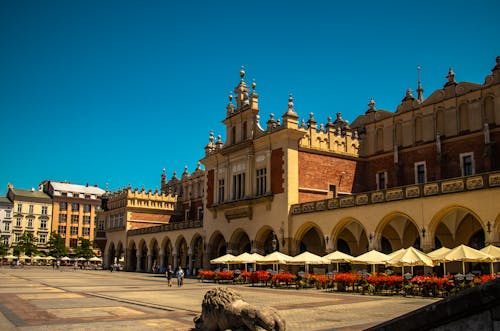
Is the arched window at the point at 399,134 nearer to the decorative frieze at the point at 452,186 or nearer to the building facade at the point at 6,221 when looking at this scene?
the decorative frieze at the point at 452,186

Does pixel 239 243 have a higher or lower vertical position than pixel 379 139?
lower

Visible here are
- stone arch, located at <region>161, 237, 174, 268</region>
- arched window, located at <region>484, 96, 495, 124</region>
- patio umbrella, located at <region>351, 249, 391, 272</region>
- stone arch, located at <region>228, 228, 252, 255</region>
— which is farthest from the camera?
stone arch, located at <region>161, 237, 174, 268</region>

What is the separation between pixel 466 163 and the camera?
33594mm

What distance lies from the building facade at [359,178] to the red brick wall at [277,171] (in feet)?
0.26

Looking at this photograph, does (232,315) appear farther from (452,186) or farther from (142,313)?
(452,186)

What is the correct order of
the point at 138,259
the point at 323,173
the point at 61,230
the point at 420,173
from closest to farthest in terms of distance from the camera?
the point at 420,173 → the point at 323,173 → the point at 138,259 → the point at 61,230

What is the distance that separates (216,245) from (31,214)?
67410mm

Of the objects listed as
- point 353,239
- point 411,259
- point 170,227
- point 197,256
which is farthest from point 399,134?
point 197,256

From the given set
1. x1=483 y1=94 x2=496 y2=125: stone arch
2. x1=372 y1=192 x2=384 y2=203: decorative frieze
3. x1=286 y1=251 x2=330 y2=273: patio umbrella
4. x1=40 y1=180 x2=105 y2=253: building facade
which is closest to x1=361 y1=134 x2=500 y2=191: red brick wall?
x1=483 y1=94 x2=496 y2=125: stone arch

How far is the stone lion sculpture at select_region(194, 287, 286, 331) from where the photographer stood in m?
10.4

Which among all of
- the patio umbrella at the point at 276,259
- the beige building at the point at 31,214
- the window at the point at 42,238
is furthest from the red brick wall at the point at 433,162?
the window at the point at 42,238

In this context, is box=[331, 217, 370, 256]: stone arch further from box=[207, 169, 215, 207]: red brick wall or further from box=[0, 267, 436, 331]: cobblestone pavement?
box=[0, 267, 436, 331]: cobblestone pavement

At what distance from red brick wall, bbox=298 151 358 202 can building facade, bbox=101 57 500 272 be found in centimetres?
9

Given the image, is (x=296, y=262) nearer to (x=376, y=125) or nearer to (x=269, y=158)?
(x=269, y=158)
